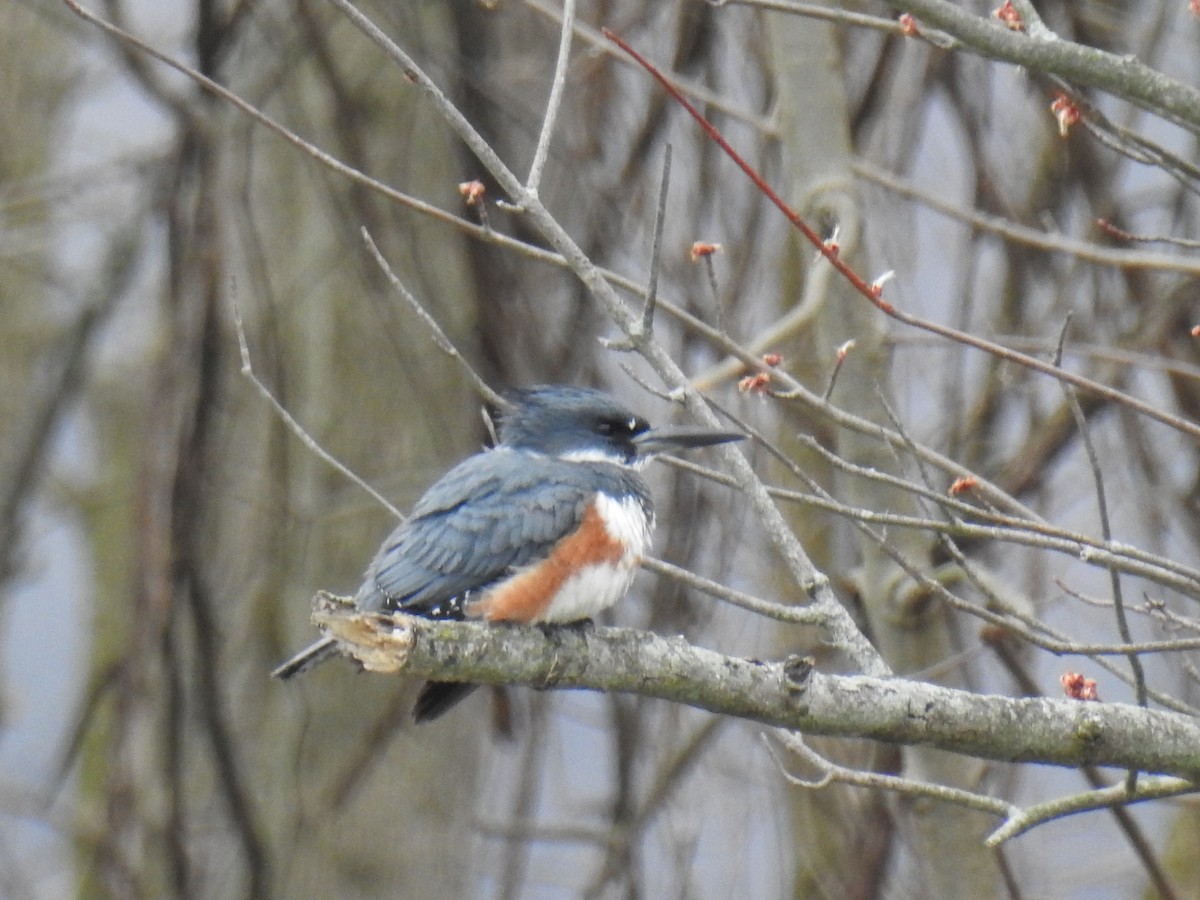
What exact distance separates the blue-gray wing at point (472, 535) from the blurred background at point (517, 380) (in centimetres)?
93

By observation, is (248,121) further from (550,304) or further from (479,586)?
(479,586)

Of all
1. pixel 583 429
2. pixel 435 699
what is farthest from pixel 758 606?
pixel 583 429

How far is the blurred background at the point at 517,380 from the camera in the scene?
396cm

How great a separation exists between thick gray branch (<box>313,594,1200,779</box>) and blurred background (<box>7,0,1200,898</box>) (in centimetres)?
142

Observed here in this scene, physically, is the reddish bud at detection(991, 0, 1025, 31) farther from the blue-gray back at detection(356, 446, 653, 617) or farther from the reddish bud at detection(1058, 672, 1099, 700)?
the blue-gray back at detection(356, 446, 653, 617)

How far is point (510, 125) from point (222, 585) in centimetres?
160

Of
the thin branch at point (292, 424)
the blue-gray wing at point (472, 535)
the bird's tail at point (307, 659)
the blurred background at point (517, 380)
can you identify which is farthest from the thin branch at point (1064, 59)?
the blurred background at point (517, 380)

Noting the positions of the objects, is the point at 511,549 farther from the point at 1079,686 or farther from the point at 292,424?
the point at 1079,686

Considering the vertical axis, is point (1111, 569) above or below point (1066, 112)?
below

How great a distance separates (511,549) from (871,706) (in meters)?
0.83

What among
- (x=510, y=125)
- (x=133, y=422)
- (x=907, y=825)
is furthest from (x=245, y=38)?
(x=133, y=422)

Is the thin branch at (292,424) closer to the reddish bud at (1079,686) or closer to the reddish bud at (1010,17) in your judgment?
the reddish bud at (1079,686)

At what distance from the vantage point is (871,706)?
7.21 feet

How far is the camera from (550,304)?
15.4ft
